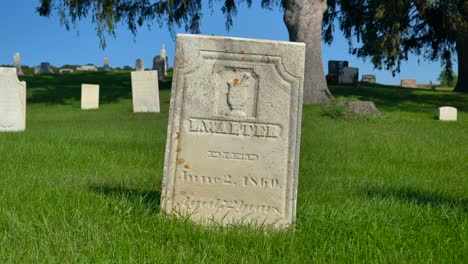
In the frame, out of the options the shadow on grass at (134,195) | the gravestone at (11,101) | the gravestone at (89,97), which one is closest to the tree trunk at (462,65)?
the gravestone at (89,97)

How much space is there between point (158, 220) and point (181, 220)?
168 millimetres

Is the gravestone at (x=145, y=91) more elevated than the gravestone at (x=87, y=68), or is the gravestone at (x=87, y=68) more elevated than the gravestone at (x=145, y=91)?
the gravestone at (x=87, y=68)

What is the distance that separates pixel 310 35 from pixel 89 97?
25.6ft

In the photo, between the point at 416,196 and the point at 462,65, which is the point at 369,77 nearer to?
the point at 462,65

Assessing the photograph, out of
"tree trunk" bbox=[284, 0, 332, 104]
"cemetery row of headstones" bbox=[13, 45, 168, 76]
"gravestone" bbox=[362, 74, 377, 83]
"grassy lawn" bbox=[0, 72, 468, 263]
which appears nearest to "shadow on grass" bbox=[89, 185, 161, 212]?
"grassy lawn" bbox=[0, 72, 468, 263]

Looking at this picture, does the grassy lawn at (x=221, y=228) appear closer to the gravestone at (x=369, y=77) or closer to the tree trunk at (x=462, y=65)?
the tree trunk at (x=462, y=65)

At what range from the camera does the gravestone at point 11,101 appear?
1227 cm

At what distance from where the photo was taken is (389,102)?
22.8m

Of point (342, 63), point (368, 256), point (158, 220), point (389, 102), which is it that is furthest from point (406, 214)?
point (342, 63)

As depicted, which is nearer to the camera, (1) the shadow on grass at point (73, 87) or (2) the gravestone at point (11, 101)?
(2) the gravestone at point (11, 101)

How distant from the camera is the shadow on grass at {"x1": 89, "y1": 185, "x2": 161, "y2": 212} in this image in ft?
15.9

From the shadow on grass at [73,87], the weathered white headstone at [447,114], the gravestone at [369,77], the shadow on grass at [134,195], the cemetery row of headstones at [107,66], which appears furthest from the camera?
the gravestone at [369,77]

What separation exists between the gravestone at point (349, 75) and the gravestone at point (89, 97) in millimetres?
14768

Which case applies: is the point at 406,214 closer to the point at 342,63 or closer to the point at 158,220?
the point at 158,220
